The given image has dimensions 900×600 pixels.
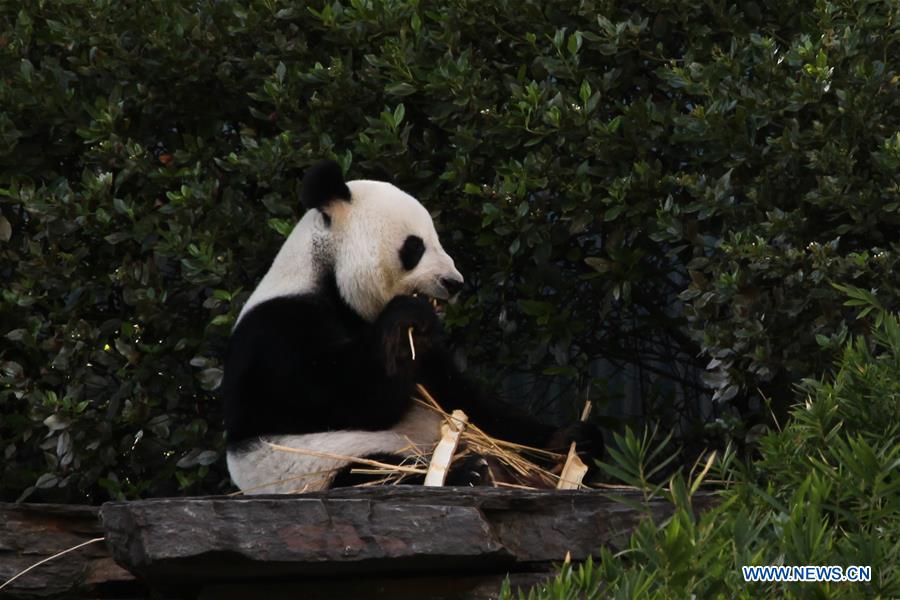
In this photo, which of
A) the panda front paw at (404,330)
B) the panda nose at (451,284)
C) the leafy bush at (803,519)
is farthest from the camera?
the panda nose at (451,284)

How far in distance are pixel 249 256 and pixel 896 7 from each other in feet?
8.15

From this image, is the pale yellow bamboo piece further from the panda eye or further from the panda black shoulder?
the panda eye

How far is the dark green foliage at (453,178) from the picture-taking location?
471 cm

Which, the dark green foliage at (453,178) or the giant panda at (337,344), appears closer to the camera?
the giant panda at (337,344)

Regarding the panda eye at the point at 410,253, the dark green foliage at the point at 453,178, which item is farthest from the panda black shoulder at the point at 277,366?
the dark green foliage at the point at 453,178

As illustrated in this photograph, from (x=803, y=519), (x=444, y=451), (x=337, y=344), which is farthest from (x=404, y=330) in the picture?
(x=803, y=519)

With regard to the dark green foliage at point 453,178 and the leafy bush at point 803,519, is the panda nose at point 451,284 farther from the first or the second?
the leafy bush at point 803,519

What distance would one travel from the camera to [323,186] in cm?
454

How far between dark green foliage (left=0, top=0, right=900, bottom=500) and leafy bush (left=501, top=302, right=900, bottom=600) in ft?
4.26

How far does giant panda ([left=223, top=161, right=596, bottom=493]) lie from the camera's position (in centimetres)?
429

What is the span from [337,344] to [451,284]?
43cm

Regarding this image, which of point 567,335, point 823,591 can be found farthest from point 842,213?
point 823,591

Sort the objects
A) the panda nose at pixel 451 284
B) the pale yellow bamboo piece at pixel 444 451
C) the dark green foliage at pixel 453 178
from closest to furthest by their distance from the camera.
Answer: the pale yellow bamboo piece at pixel 444 451 < the panda nose at pixel 451 284 < the dark green foliage at pixel 453 178

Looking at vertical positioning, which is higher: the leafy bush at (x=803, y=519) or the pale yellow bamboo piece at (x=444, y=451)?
the leafy bush at (x=803, y=519)
